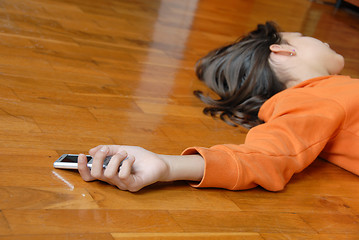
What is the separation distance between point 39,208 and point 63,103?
505 mm

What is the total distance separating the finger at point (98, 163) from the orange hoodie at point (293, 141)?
0.22 meters

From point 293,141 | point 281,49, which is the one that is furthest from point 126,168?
point 281,49

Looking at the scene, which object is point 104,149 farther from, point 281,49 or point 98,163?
point 281,49

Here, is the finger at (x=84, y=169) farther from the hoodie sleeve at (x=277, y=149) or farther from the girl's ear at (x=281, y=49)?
the girl's ear at (x=281, y=49)

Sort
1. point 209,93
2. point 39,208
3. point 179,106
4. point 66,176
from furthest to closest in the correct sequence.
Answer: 1. point 209,93
2. point 179,106
3. point 66,176
4. point 39,208

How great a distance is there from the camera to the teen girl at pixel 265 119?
3.16ft

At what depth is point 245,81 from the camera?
4.91ft

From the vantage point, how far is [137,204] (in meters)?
0.91

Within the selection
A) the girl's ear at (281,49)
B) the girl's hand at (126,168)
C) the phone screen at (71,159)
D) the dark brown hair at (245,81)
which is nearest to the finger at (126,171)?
the girl's hand at (126,168)

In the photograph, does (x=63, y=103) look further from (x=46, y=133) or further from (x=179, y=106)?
(x=179, y=106)

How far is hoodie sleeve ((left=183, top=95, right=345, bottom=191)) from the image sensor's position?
3.32 ft

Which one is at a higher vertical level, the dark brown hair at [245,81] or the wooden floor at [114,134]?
the dark brown hair at [245,81]

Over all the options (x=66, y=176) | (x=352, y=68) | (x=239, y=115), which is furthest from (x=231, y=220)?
(x=352, y=68)

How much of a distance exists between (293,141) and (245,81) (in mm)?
433
